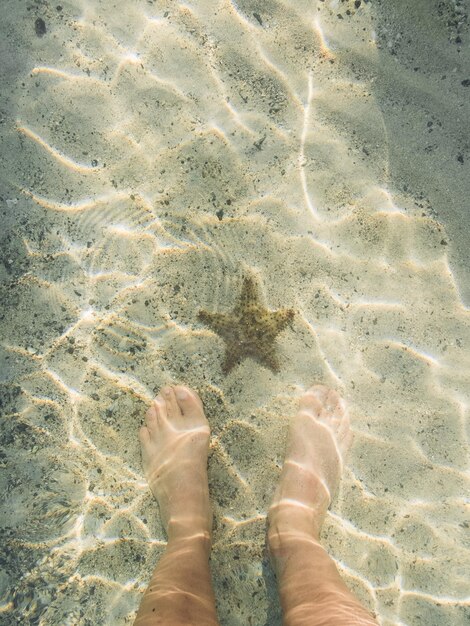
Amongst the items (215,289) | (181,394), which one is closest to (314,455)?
(181,394)

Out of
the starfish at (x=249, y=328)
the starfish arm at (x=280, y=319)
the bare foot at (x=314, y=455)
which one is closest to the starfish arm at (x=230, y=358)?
the starfish at (x=249, y=328)

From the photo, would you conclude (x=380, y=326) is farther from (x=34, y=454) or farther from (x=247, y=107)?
(x=34, y=454)

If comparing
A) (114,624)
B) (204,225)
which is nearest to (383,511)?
(114,624)

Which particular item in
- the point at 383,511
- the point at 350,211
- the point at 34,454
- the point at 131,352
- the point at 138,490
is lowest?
the point at 34,454

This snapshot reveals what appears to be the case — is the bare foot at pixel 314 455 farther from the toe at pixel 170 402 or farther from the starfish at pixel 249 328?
the toe at pixel 170 402

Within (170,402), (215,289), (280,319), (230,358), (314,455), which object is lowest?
(170,402)

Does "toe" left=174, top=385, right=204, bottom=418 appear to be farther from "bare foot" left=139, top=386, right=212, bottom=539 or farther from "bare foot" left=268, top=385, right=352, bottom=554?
"bare foot" left=268, top=385, right=352, bottom=554

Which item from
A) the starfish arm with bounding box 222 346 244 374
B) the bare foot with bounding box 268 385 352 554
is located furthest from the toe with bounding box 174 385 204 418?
the bare foot with bounding box 268 385 352 554

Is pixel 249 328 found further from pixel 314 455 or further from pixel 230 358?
pixel 314 455
